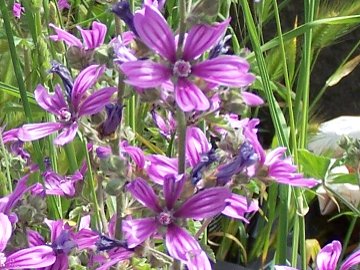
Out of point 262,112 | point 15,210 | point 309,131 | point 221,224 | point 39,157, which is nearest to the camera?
point 15,210

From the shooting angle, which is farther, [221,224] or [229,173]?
[221,224]

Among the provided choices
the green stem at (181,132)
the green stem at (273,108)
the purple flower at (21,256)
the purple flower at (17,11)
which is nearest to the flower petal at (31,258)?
the purple flower at (21,256)

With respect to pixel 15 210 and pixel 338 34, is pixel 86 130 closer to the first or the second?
pixel 15 210

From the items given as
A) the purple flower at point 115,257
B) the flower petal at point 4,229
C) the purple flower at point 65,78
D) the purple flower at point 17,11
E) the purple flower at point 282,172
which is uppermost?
the purple flower at point 17,11

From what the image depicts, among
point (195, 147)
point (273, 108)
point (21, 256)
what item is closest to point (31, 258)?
point (21, 256)

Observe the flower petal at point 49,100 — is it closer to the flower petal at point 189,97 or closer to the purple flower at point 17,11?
the flower petal at point 189,97

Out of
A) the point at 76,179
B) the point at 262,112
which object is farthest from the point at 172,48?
the point at 262,112

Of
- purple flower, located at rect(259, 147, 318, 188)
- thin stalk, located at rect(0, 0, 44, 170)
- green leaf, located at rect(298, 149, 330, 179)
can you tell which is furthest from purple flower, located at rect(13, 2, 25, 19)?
purple flower, located at rect(259, 147, 318, 188)
